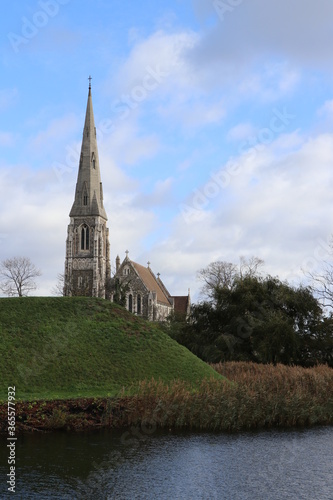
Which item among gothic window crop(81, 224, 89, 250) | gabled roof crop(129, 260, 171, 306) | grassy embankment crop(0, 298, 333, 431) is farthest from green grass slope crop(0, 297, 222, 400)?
gothic window crop(81, 224, 89, 250)

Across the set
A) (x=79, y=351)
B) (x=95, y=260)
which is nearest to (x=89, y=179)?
(x=95, y=260)

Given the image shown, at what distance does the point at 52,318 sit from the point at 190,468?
1696cm

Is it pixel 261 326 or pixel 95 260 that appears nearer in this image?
pixel 261 326

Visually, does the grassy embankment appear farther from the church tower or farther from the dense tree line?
the church tower

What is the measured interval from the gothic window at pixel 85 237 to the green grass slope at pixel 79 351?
242 ft

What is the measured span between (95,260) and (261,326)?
67.1 m

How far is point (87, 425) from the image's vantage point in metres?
20.6

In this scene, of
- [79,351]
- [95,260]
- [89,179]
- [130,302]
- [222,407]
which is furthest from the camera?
[89,179]

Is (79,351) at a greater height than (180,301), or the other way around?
(180,301)

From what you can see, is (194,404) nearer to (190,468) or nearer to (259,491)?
(190,468)

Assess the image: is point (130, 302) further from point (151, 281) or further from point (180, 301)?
point (180, 301)

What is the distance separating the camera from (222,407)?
21359 mm

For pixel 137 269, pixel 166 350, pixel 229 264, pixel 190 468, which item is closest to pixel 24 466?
pixel 190 468

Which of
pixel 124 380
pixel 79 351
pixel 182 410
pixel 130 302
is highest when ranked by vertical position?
pixel 130 302
